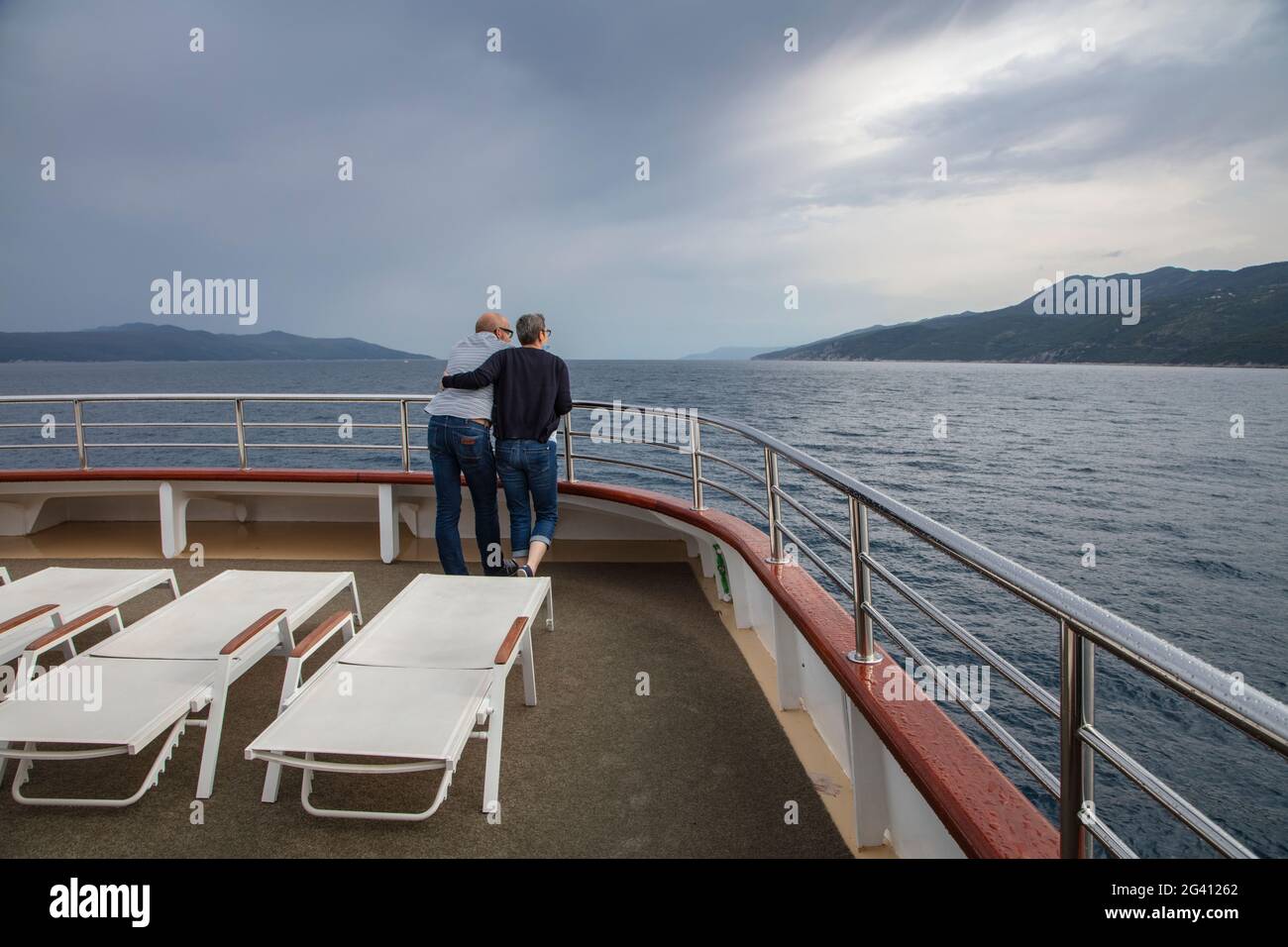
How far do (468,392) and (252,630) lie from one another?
1883 millimetres

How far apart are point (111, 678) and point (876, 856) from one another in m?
2.56

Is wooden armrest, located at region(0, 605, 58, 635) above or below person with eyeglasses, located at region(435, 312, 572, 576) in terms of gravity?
below

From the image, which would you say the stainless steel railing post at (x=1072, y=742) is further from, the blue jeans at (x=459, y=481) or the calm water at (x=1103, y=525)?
the calm water at (x=1103, y=525)

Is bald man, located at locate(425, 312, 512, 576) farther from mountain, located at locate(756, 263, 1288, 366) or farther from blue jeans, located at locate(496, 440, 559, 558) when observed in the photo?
mountain, located at locate(756, 263, 1288, 366)

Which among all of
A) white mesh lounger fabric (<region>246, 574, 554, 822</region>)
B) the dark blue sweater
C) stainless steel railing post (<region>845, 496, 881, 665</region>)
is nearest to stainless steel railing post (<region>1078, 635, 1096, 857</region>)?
stainless steel railing post (<region>845, 496, 881, 665</region>)

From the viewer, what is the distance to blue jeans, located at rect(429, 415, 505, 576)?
13.8 ft

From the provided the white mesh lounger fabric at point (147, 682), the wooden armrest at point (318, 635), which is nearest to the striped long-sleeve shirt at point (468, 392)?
the white mesh lounger fabric at point (147, 682)

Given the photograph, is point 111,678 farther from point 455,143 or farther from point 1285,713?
point 455,143

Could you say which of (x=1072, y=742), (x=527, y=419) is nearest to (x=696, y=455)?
(x=527, y=419)

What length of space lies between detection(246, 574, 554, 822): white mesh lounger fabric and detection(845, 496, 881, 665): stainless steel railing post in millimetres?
1150

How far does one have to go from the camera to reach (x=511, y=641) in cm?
254

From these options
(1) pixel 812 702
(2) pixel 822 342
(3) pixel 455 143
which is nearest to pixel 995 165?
(3) pixel 455 143

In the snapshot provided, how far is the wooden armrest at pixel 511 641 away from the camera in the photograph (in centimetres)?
244

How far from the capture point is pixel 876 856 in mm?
2053
